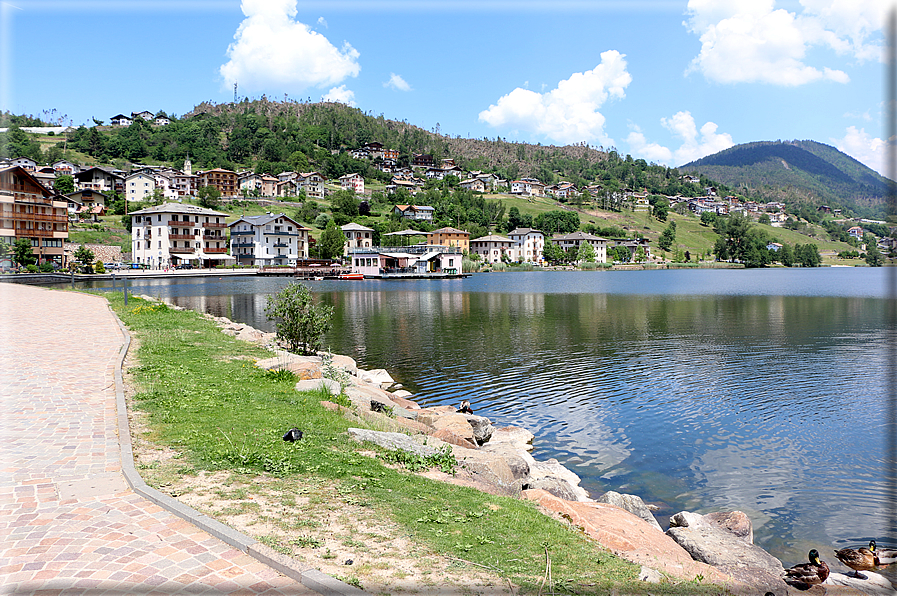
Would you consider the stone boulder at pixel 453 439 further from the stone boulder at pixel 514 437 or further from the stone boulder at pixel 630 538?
the stone boulder at pixel 630 538

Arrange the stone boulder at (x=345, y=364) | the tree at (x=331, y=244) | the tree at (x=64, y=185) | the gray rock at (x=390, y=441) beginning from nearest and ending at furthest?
the gray rock at (x=390, y=441) < the stone boulder at (x=345, y=364) < the tree at (x=331, y=244) < the tree at (x=64, y=185)

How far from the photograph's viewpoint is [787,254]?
512 feet

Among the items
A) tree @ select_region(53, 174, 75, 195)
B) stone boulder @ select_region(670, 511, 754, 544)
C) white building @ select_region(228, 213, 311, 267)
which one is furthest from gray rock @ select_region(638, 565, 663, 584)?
tree @ select_region(53, 174, 75, 195)

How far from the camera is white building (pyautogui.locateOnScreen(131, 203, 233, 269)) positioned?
307 ft

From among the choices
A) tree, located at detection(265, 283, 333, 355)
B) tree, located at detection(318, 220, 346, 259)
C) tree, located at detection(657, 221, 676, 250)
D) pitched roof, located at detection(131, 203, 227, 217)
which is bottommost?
tree, located at detection(265, 283, 333, 355)

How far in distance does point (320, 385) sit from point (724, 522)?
8.57 meters

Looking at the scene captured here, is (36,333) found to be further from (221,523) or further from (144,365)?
(221,523)

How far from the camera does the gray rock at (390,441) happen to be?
28.7 ft

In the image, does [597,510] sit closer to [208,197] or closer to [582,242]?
[208,197]

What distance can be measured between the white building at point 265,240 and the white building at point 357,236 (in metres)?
10.0

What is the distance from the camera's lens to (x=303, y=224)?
408 feet

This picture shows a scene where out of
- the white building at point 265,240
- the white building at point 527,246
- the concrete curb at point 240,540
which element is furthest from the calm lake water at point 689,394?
the white building at point 527,246

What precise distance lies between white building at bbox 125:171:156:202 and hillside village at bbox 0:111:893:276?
8.9 inches

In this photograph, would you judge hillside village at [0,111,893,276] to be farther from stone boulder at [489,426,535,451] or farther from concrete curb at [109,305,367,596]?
concrete curb at [109,305,367,596]
